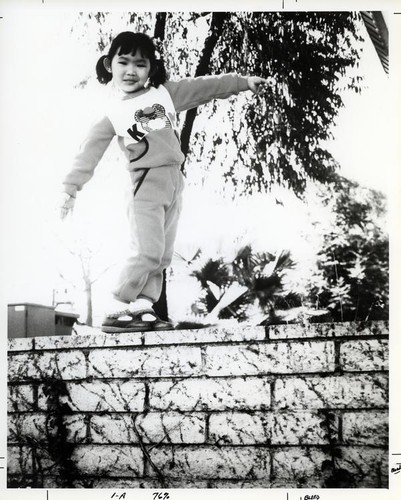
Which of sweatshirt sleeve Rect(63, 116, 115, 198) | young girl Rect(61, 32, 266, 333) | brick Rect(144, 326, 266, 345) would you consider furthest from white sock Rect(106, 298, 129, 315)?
sweatshirt sleeve Rect(63, 116, 115, 198)

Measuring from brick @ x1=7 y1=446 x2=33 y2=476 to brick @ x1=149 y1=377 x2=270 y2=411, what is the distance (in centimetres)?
39

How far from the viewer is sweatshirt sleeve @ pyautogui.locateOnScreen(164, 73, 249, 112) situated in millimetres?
1908

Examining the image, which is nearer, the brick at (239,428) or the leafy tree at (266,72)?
the brick at (239,428)

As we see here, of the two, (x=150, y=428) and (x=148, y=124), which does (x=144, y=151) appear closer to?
(x=148, y=124)

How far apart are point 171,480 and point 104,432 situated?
9.0 inches

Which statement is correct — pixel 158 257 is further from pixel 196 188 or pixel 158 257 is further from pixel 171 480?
pixel 171 480

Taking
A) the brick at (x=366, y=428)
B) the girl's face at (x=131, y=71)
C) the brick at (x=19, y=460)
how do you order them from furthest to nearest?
the girl's face at (x=131, y=71) < the brick at (x=19, y=460) < the brick at (x=366, y=428)

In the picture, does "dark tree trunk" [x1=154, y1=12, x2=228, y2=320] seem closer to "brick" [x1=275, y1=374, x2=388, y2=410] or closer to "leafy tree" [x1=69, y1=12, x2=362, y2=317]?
"leafy tree" [x1=69, y1=12, x2=362, y2=317]

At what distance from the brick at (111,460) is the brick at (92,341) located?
283 mm

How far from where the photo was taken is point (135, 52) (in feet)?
6.24

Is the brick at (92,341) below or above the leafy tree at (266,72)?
below

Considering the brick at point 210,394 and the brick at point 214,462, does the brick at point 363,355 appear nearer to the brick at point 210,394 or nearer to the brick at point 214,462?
the brick at point 210,394

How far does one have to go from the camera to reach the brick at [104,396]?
1769mm

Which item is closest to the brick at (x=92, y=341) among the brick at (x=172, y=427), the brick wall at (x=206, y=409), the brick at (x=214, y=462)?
the brick wall at (x=206, y=409)
